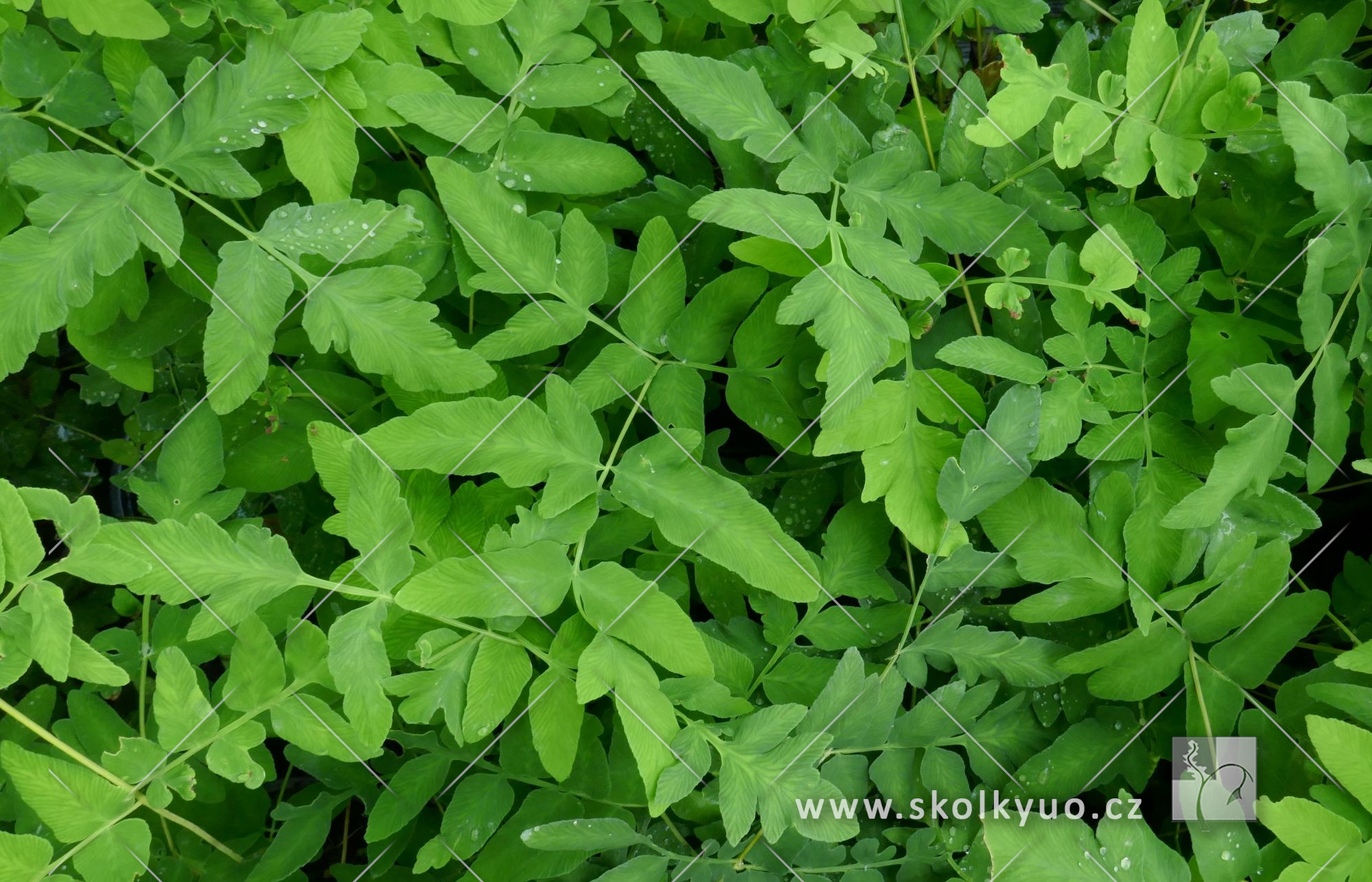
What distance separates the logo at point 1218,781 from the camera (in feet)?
3.63

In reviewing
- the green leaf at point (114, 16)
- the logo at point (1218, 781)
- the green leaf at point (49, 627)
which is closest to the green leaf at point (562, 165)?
the green leaf at point (114, 16)

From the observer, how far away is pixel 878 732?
115cm

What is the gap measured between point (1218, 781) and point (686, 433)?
2.39 ft

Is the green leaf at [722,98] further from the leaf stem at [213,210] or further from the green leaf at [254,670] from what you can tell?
the green leaf at [254,670]

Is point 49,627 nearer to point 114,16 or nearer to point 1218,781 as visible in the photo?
point 114,16

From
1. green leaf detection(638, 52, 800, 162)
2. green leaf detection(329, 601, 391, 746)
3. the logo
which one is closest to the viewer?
green leaf detection(329, 601, 391, 746)

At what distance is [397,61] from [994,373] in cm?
72

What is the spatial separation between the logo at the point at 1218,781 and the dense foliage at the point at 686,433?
0.09ft

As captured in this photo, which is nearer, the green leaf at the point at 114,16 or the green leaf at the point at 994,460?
the green leaf at the point at 114,16

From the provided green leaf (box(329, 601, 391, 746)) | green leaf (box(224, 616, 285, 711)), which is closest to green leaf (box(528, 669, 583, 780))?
green leaf (box(329, 601, 391, 746))

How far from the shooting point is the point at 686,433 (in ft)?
3.25

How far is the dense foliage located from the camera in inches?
36.7

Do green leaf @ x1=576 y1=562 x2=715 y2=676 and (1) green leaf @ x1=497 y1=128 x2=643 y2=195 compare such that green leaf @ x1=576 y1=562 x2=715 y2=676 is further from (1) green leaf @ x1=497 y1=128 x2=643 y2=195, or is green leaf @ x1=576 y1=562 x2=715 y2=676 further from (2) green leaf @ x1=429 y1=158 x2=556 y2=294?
(1) green leaf @ x1=497 y1=128 x2=643 y2=195

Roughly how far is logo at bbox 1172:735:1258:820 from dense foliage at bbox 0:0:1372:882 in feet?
0.09
